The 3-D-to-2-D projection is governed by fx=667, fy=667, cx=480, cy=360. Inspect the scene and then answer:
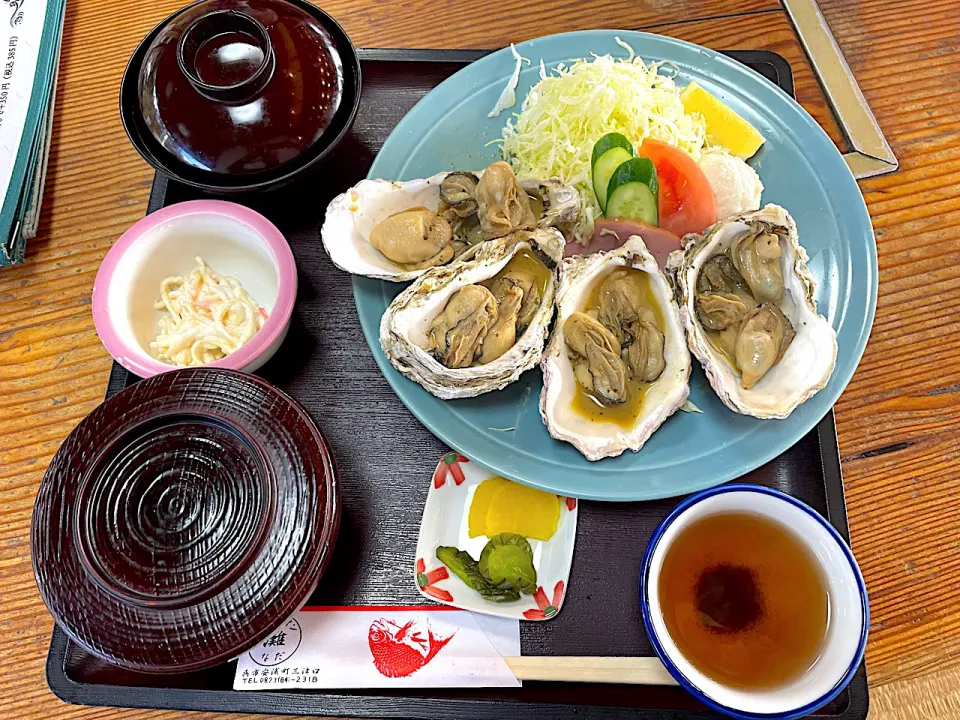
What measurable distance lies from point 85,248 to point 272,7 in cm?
74

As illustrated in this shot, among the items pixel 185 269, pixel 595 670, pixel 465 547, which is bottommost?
pixel 595 670

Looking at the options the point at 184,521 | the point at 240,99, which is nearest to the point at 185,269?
the point at 240,99

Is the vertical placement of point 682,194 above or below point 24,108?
below

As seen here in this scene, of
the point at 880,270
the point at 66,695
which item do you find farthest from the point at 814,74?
the point at 66,695

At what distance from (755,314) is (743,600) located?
53 centimetres

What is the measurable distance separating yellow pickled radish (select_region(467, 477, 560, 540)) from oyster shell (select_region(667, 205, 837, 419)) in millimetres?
390

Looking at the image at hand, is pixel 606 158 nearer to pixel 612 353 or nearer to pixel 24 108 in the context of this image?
pixel 612 353

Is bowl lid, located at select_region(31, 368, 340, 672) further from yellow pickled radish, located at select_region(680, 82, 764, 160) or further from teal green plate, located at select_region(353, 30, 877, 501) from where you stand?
yellow pickled radish, located at select_region(680, 82, 764, 160)

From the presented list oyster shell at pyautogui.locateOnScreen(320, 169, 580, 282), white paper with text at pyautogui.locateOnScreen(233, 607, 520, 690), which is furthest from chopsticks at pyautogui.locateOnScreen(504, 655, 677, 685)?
oyster shell at pyautogui.locateOnScreen(320, 169, 580, 282)

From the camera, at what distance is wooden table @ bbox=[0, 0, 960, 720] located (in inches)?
52.2

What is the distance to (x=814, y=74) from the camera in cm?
169

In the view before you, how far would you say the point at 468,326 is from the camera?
49.8 inches

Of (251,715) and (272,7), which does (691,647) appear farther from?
(272,7)

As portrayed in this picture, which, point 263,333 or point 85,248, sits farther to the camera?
point 85,248
